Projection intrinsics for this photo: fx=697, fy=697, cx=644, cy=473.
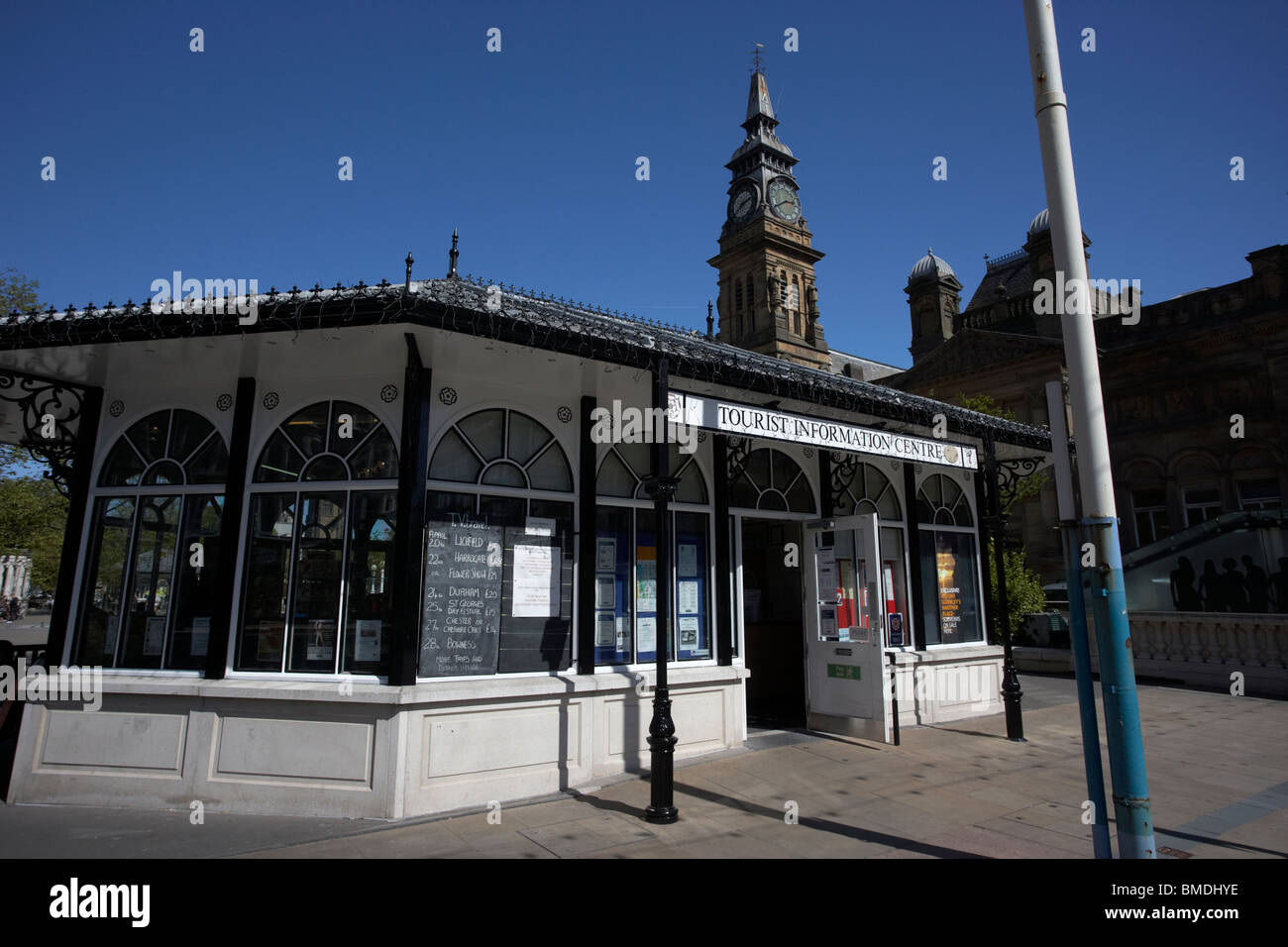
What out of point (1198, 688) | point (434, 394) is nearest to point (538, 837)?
point (434, 394)

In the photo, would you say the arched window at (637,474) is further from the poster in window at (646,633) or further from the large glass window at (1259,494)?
the large glass window at (1259,494)

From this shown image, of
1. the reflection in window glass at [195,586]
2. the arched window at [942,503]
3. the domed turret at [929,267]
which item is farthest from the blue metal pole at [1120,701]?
the domed turret at [929,267]

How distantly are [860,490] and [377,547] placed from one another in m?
6.66

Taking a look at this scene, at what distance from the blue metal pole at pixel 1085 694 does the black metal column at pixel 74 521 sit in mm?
8694

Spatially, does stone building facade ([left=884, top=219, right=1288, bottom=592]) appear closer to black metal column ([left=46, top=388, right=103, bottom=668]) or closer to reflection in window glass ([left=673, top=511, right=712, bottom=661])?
reflection in window glass ([left=673, top=511, right=712, bottom=661])

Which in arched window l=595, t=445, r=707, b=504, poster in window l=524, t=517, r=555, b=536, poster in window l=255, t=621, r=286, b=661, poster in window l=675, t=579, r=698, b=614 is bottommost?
poster in window l=255, t=621, r=286, b=661

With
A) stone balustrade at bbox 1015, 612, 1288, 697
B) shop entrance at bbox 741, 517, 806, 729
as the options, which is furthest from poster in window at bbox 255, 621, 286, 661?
stone balustrade at bbox 1015, 612, 1288, 697

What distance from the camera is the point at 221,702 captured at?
609cm

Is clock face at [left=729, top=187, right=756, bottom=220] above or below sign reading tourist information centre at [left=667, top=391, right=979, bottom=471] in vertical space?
above

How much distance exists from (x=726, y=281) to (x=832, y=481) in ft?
164

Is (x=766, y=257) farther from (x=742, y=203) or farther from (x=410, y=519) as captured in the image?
(x=410, y=519)

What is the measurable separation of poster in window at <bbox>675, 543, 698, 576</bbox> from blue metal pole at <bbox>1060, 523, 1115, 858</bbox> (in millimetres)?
4225

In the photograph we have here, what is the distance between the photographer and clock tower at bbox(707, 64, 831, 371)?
174 ft
